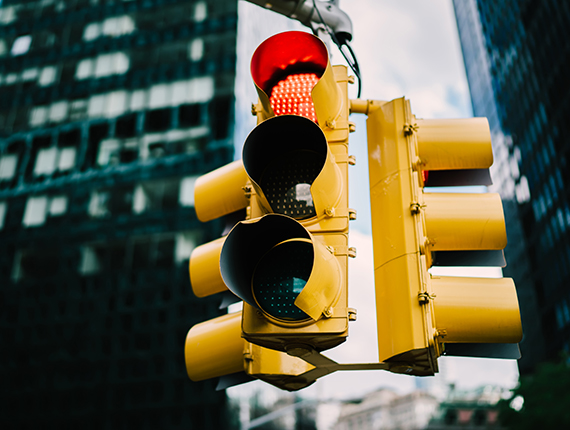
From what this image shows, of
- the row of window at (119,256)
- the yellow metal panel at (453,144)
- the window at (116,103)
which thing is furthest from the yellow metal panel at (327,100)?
the window at (116,103)

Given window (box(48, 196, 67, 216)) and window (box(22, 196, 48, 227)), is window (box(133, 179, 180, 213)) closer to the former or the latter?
window (box(48, 196, 67, 216))

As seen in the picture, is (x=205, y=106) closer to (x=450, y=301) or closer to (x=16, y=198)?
(x=16, y=198)

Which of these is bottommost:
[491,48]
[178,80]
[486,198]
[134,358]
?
[486,198]

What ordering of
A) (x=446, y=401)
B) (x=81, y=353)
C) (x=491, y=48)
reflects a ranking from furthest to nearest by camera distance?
(x=446, y=401), (x=491, y=48), (x=81, y=353)

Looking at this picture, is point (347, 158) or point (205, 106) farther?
point (205, 106)

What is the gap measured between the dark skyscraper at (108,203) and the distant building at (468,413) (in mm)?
48319

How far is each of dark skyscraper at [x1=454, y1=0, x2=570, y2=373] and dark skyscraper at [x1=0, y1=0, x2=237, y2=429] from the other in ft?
87.4

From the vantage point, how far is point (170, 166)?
35.6m

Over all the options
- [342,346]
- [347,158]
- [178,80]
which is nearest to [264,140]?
[347,158]

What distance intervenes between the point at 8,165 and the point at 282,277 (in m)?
42.2

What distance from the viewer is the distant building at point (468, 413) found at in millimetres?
67750

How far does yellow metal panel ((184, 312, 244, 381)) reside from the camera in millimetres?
2922

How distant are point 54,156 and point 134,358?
52.8ft

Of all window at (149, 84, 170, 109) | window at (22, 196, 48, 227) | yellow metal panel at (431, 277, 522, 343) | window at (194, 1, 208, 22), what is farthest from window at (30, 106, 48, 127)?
yellow metal panel at (431, 277, 522, 343)
